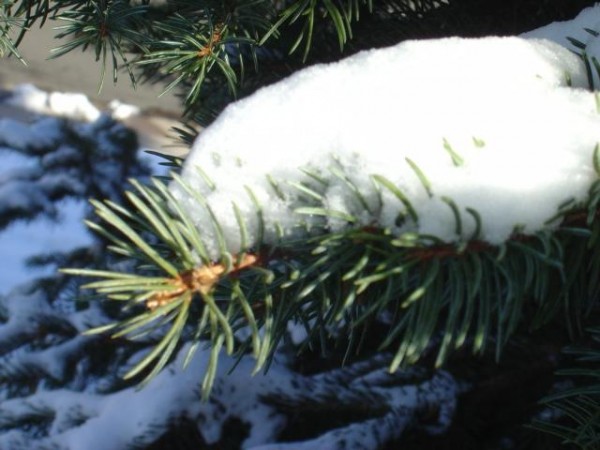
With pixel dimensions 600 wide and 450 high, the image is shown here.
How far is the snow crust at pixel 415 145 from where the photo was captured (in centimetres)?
35

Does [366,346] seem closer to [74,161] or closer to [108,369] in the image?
[108,369]

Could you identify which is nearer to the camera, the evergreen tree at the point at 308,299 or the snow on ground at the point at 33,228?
the evergreen tree at the point at 308,299

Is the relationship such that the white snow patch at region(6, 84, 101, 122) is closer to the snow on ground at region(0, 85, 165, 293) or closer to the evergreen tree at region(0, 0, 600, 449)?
the snow on ground at region(0, 85, 165, 293)

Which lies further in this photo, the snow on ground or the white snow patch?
the white snow patch

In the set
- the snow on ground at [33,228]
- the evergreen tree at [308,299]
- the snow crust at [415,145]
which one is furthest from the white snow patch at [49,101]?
the snow crust at [415,145]

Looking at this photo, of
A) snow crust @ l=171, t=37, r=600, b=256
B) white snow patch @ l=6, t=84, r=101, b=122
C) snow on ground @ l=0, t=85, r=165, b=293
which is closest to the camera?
snow crust @ l=171, t=37, r=600, b=256

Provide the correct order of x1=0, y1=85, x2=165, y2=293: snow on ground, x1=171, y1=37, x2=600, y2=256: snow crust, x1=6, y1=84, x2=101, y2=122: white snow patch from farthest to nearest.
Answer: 1. x1=6, y1=84, x2=101, y2=122: white snow patch
2. x1=0, y1=85, x2=165, y2=293: snow on ground
3. x1=171, y1=37, x2=600, y2=256: snow crust

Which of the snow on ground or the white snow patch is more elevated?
the white snow patch

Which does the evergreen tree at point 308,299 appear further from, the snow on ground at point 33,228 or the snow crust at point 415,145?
the snow on ground at point 33,228

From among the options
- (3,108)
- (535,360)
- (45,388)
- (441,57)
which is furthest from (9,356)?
(3,108)

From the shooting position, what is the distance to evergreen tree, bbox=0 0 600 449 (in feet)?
1.14

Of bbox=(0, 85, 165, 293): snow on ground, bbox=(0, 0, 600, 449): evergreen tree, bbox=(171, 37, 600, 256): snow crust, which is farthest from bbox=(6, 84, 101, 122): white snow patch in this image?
bbox=(171, 37, 600, 256): snow crust

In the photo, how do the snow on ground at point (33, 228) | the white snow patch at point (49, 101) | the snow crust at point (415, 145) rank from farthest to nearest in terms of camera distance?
the white snow patch at point (49, 101) < the snow on ground at point (33, 228) < the snow crust at point (415, 145)

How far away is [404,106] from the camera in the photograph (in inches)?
14.8
